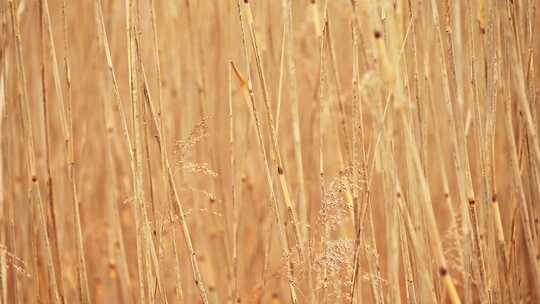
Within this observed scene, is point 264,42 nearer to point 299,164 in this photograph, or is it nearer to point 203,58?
point 203,58

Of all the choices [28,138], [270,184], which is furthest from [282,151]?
[28,138]

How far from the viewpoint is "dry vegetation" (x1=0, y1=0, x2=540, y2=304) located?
914mm

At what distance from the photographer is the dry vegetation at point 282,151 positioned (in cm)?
91

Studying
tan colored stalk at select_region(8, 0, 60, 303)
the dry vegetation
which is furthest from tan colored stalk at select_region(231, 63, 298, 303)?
tan colored stalk at select_region(8, 0, 60, 303)

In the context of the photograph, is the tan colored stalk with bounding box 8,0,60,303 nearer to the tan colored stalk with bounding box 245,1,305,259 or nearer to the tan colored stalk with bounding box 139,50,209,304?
the tan colored stalk with bounding box 139,50,209,304

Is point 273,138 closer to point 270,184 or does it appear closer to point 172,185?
point 270,184

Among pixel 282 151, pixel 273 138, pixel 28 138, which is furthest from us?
pixel 282 151

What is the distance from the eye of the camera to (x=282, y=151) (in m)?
1.23

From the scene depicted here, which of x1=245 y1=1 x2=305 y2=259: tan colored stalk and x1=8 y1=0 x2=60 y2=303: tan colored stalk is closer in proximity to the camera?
x1=245 y1=1 x2=305 y2=259: tan colored stalk

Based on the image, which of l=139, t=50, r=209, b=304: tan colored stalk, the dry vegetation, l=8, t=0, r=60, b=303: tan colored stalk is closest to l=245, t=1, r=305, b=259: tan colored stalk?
the dry vegetation

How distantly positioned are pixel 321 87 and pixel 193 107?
732 mm

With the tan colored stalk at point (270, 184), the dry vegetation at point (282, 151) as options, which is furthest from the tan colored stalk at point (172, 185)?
the tan colored stalk at point (270, 184)

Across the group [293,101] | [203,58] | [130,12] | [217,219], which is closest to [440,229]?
[217,219]

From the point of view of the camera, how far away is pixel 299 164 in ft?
3.05
